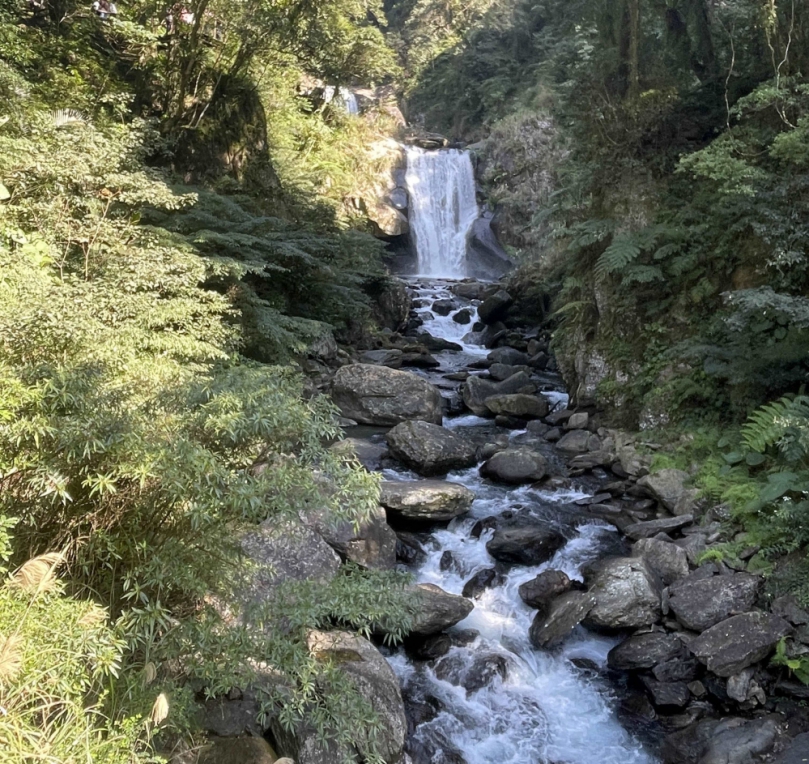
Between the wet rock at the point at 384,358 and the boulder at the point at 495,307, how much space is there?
156 inches

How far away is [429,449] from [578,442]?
2.81 m

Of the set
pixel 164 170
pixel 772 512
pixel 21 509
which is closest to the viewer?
pixel 21 509

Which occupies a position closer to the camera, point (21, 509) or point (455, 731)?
point (21, 509)

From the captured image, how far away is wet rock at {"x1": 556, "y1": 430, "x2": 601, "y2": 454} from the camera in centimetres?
1077

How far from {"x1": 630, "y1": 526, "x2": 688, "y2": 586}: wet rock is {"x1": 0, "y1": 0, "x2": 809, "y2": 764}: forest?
1.57ft

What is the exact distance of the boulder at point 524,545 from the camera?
25.1 feet

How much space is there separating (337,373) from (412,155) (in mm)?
17055

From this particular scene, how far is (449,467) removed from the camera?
10.1 m

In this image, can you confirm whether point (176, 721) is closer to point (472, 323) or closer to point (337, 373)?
point (337, 373)

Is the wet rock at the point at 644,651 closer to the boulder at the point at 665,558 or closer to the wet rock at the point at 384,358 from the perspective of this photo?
the boulder at the point at 665,558

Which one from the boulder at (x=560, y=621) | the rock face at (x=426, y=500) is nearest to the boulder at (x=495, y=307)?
the rock face at (x=426, y=500)

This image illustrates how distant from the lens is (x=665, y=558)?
716cm

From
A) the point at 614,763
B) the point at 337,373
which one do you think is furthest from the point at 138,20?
the point at 614,763

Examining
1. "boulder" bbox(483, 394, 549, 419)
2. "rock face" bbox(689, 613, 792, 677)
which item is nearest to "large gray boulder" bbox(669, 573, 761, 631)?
"rock face" bbox(689, 613, 792, 677)
